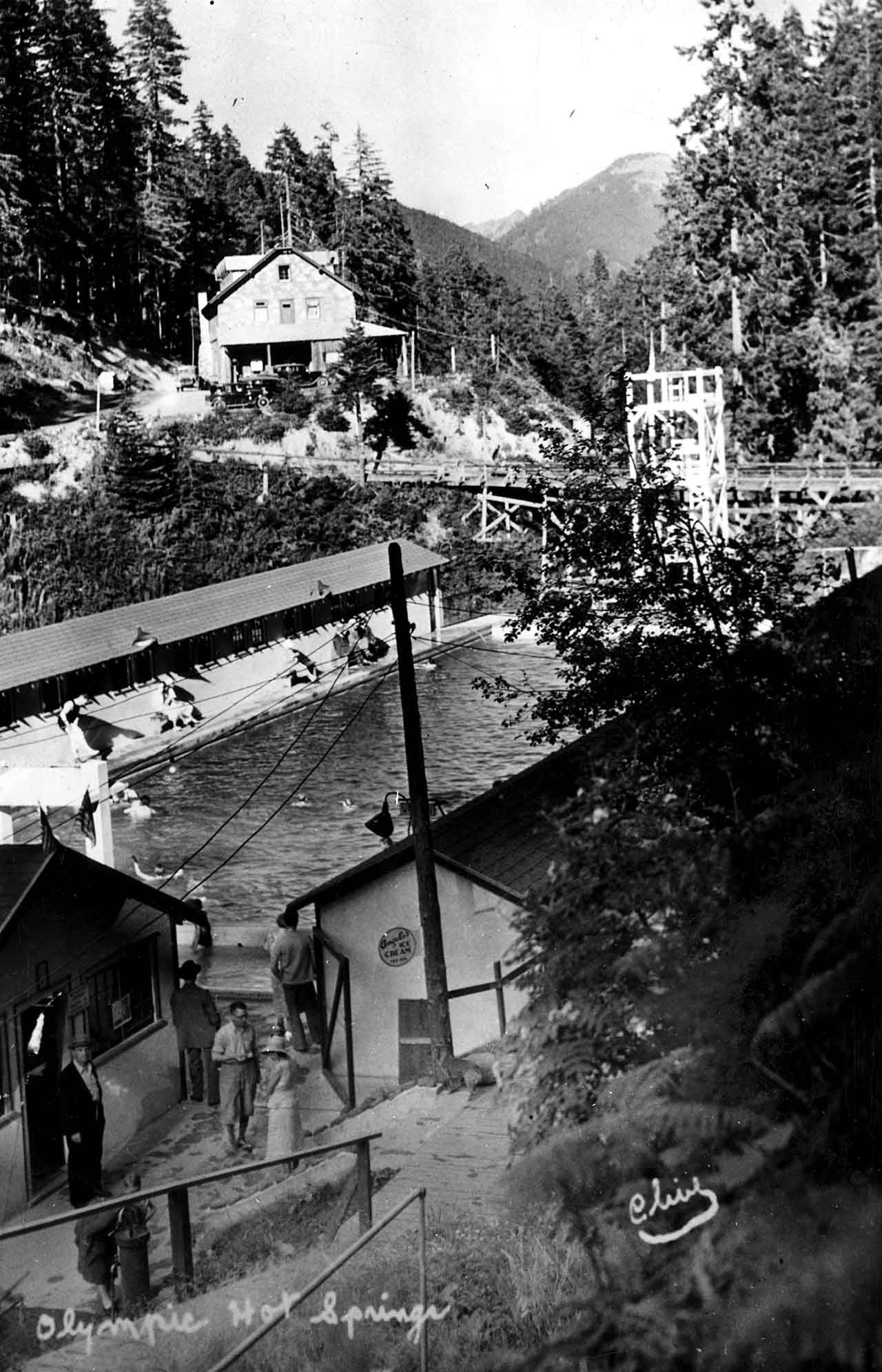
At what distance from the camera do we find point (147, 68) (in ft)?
16.1

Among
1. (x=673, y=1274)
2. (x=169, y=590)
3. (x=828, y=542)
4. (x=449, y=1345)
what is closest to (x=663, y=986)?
(x=673, y=1274)

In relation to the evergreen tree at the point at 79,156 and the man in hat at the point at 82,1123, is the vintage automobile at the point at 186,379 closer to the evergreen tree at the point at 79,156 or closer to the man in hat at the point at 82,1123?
the evergreen tree at the point at 79,156

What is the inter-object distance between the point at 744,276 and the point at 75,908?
11.4 ft

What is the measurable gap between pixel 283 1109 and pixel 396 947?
71cm

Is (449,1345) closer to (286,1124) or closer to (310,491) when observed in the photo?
(286,1124)

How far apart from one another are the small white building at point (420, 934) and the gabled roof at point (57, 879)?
0.57 metres

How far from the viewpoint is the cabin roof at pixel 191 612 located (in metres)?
5.53

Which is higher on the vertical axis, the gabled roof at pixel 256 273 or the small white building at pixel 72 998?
the gabled roof at pixel 256 273

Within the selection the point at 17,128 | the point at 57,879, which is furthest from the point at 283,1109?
the point at 17,128

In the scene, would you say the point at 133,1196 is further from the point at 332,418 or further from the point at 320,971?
the point at 332,418

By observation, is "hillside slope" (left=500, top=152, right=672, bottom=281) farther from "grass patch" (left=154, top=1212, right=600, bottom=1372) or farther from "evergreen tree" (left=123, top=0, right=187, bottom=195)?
"grass patch" (left=154, top=1212, right=600, bottom=1372)

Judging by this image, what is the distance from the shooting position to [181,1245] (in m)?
3.72

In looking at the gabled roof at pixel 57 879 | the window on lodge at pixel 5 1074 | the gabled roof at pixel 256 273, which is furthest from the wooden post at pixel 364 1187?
the gabled roof at pixel 256 273
